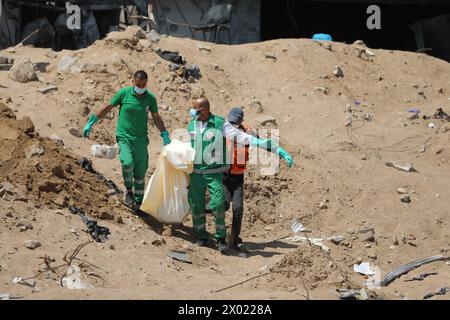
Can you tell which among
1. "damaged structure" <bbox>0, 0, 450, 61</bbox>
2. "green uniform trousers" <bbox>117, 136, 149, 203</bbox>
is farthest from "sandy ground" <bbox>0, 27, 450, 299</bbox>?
"damaged structure" <bbox>0, 0, 450, 61</bbox>

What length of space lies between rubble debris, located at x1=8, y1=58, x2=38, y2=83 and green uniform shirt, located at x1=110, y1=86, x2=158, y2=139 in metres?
3.47

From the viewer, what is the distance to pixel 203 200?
10148 millimetres

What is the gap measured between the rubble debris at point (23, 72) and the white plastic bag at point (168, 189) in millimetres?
3857

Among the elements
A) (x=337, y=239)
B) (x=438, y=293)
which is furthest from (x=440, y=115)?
(x=438, y=293)

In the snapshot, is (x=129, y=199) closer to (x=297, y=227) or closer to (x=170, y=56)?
(x=297, y=227)

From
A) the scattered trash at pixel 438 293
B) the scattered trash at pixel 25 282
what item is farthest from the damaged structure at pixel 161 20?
the scattered trash at pixel 438 293

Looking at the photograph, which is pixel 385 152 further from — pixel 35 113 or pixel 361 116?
pixel 35 113

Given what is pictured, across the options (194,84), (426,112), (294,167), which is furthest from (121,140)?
(426,112)

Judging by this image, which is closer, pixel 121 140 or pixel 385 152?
pixel 121 140

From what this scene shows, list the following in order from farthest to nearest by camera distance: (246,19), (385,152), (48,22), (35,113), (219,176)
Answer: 1. (246,19)
2. (48,22)
3. (385,152)
4. (35,113)
5. (219,176)

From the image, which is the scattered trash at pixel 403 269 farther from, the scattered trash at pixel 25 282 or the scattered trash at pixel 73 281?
the scattered trash at pixel 25 282

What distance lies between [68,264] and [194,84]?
591 centimetres

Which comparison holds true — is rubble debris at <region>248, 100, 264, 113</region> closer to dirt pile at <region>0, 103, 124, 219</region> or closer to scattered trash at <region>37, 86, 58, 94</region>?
→ scattered trash at <region>37, 86, 58, 94</region>

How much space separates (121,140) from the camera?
10297mm
